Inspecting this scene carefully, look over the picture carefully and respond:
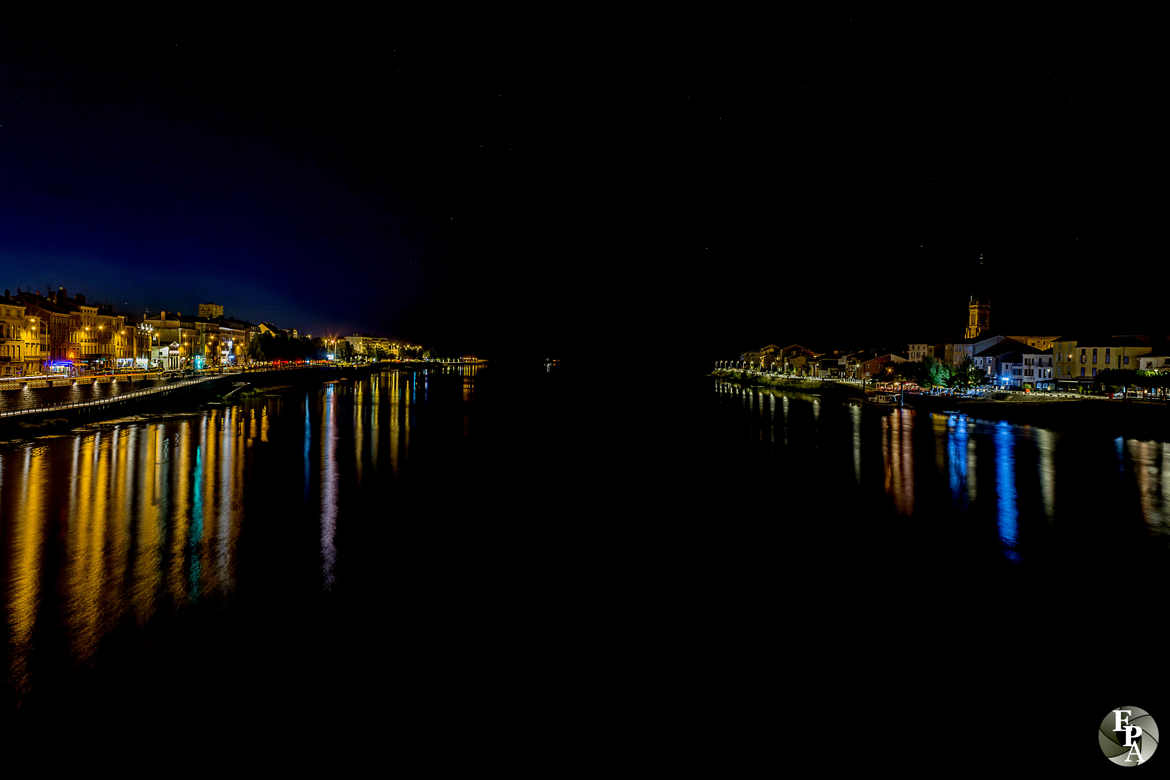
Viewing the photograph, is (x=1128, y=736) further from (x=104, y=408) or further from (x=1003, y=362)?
(x=1003, y=362)

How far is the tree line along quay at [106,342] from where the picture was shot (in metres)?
49.6

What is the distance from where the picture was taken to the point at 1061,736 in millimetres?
4836

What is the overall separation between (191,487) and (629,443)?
13.7 meters

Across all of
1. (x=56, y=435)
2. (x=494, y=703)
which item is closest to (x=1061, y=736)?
(x=494, y=703)

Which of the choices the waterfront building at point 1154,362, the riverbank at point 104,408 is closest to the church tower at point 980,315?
the waterfront building at point 1154,362

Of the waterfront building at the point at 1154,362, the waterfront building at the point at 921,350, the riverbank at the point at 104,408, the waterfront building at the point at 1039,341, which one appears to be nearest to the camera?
the riverbank at the point at 104,408

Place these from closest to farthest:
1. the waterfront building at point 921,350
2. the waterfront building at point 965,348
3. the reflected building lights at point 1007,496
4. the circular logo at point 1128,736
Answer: the circular logo at point 1128,736
the reflected building lights at point 1007,496
the waterfront building at point 965,348
the waterfront building at point 921,350

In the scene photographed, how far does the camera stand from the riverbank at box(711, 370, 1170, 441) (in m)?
25.7

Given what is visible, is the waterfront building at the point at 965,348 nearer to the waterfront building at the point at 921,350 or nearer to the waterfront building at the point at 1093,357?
the waterfront building at the point at 921,350

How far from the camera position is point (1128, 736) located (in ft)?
15.9

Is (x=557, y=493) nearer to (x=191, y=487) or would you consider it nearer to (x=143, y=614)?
(x=191, y=487)

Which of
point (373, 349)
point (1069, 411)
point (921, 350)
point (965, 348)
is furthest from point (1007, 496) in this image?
point (373, 349)

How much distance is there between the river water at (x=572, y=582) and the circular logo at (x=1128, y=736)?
137mm

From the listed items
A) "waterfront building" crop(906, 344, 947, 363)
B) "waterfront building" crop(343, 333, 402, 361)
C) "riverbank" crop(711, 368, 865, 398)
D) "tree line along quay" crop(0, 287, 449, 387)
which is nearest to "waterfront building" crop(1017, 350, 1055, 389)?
"riverbank" crop(711, 368, 865, 398)
